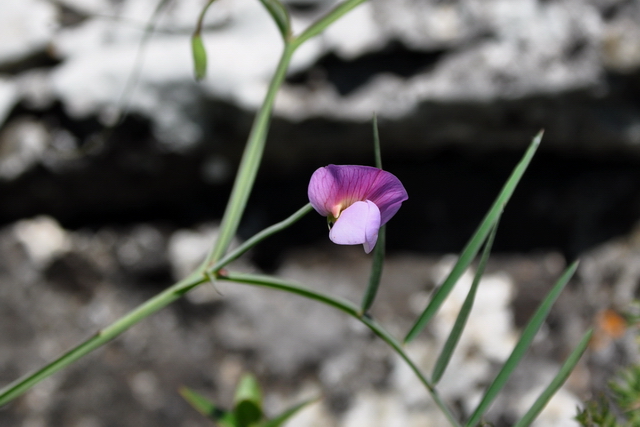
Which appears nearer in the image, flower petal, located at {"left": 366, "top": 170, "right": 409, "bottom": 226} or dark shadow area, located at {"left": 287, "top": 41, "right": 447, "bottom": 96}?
flower petal, located at {"left": 366, "top": 170, "right": 409, "bottom": 226}

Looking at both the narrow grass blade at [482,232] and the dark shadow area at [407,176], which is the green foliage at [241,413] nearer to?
the narrow grass blade at [482,232]

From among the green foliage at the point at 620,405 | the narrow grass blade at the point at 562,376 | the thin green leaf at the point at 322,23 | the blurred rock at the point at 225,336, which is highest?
the thin green leaf at the point at 322,23

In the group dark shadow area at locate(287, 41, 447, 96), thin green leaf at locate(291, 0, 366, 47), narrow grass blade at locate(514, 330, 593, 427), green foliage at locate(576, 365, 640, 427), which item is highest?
thin green leaf at locate(291, 0, 366, 47)

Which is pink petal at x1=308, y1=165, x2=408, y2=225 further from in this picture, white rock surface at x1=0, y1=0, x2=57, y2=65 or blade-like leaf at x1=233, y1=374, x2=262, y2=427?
white rock surface at x1=0, y1=0, x2=57, y2=65

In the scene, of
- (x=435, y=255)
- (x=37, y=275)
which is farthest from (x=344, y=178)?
(x=37, y=275)

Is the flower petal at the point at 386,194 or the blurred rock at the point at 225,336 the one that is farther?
the blurred rock at the point at 225,336

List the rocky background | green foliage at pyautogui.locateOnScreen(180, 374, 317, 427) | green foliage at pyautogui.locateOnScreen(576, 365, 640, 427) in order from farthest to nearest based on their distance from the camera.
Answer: the rocky background → green foliage at pyautogui.locateOnScreen(180, 374, 317, 427) → green foliage at pyautogui.locateOnScreen(576, 365, 640, 427)

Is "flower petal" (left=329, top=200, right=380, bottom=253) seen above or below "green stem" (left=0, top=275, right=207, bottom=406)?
above

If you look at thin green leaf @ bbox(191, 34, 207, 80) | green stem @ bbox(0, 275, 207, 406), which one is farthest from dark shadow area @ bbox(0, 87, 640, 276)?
green stem @ bbox(0, 275, 207, 406)

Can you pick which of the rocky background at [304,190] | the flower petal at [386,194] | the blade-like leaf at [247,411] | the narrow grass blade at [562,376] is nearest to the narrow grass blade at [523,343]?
the narrow grass blade at [562,376]
